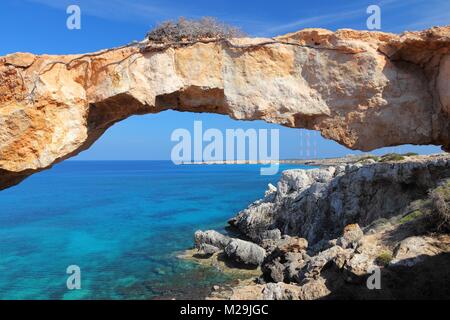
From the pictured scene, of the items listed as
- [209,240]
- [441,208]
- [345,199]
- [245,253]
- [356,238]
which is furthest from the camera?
[209,240]

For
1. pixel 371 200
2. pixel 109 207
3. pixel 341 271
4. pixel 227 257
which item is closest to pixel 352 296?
pixel 341 271

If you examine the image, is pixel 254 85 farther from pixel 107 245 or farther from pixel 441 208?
pixel 107 245

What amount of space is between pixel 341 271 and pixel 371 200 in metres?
8.97

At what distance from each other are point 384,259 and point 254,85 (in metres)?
8.16

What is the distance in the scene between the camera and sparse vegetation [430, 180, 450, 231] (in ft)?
41.8

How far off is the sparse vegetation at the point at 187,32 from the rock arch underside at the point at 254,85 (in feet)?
0.50

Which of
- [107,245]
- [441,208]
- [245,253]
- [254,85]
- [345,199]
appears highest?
[254,85]

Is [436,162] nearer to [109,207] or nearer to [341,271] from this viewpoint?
[341,271]

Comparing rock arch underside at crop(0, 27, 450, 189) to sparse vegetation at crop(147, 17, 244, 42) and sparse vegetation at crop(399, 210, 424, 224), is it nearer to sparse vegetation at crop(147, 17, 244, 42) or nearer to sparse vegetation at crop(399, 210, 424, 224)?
sparse vegetation at crop(147, 17, 244, 42)

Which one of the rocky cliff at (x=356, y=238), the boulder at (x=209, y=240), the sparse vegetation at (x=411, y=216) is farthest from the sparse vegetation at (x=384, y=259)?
the boulder at (x=209, y=240)

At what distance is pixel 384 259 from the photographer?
12.2 metres

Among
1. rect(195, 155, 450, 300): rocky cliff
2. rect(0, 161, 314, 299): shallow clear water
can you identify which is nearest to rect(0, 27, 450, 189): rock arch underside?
rect(195, 155, 450, 300): rocky cliff

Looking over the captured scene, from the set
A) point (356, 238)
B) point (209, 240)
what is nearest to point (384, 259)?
point (356, 238)

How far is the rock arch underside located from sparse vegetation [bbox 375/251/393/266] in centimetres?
619
